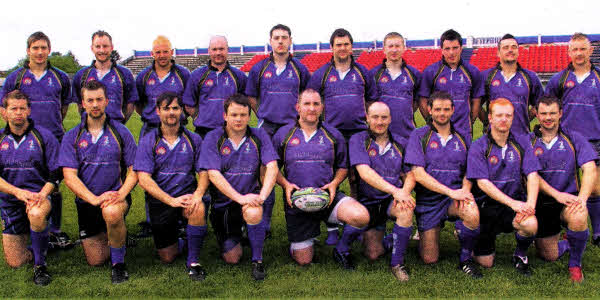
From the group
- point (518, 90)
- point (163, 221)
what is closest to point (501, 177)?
point (518, 90)

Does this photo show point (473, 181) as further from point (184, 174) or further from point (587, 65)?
point (184, 174)

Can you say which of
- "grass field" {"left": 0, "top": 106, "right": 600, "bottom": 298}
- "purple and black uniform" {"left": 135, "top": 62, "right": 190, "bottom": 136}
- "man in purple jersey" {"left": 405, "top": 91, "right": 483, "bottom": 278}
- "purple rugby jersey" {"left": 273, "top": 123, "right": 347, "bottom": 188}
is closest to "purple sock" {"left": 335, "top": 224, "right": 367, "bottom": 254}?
"grass field" {"left": 0, "top": 106, "right": 600, "bottom": 298}

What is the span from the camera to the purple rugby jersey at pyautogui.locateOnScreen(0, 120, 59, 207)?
423cm

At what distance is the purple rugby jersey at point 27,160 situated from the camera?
4227mm

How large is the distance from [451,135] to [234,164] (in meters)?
1.81

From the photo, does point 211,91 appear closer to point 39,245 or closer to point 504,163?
point 39,245

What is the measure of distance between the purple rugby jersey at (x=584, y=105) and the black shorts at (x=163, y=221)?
12.1 ft

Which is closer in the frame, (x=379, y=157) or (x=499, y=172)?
(x=499, y=172)

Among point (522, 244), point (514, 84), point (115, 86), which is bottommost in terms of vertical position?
point (522, 244)

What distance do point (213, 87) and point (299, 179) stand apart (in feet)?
4.78

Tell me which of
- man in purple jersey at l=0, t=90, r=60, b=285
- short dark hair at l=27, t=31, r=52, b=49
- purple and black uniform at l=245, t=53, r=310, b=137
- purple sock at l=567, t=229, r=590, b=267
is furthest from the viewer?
purple and black uniform at l=245, t=53, r=310, b=137

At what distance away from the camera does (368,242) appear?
448 centimetres

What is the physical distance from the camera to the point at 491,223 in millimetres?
4148

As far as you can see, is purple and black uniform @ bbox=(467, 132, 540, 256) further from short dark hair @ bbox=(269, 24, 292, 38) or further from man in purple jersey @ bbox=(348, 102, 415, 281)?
short dark hair @ bbox=(269, 24, 292, 38)
